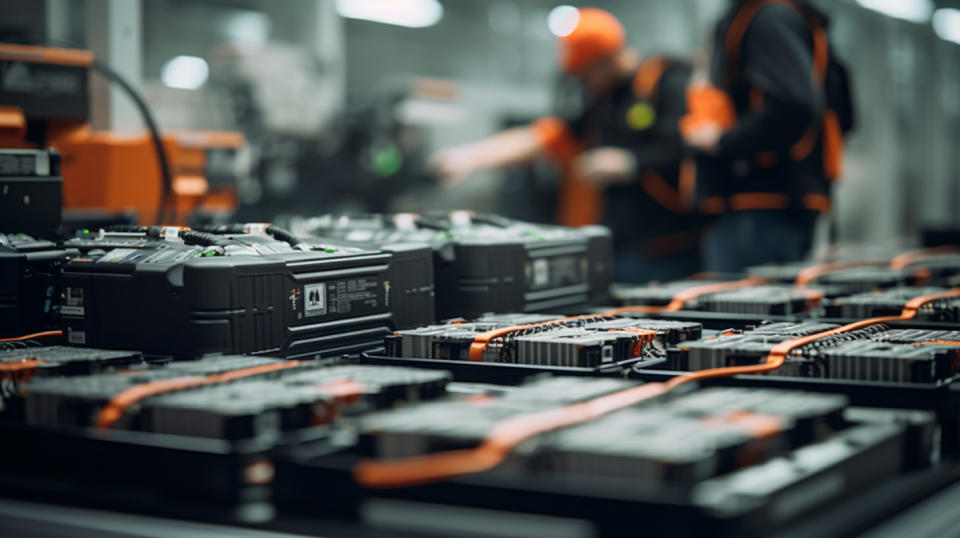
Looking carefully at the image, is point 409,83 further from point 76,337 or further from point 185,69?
point 76,337

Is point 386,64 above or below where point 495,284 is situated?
above

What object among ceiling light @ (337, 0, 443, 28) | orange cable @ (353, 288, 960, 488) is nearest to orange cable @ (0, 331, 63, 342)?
orange cable @ (353, 288, 960, 488)

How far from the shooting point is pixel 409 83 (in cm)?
598

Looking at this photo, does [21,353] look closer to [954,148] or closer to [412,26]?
[412,26]

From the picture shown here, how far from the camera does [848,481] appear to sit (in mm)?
1117

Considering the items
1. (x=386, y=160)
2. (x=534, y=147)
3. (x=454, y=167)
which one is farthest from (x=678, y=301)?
(x=386, y=160)

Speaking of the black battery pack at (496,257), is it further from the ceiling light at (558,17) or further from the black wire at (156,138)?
the ceiling light at (558,17)

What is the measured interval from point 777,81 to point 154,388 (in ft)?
8.34

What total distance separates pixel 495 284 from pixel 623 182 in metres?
2.45

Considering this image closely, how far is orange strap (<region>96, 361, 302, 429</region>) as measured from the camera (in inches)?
46.7

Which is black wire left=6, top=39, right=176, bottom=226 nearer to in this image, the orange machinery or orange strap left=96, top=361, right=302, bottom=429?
the orange machinery

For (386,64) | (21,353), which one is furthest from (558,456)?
(386,64)

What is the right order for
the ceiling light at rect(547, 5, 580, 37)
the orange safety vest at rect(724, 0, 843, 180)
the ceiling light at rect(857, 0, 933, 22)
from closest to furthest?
1. the orange safety vest at rect(724, 0, 843, 180)
2. the ceiling light at rect(547, 5, 580, 37)
3. the ceiling light at rect(857, 0, 933, 22)

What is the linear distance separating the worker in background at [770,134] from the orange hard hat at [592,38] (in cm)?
75
